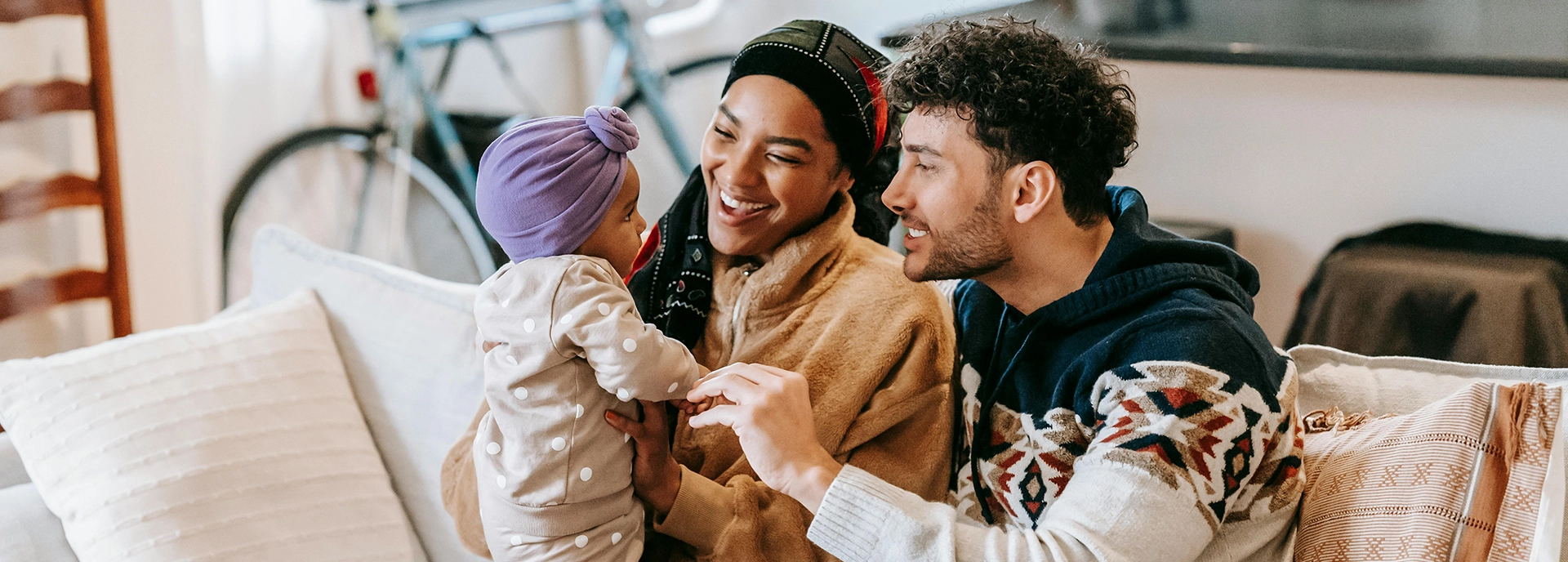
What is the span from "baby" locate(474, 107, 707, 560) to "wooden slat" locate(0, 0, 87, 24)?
4.90ft

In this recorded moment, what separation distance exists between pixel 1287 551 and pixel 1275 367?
0.62 ft

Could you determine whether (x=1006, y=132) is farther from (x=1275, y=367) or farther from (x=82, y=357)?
(x=82, y=357)

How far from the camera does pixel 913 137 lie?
1270 millimetres

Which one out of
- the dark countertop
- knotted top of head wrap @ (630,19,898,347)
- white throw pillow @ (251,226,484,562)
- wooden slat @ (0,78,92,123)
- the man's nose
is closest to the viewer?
the man's nose

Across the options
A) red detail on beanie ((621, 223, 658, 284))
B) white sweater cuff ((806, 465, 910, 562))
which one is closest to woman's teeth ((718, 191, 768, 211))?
red detail on beanie ((621, 223, 658, 284))

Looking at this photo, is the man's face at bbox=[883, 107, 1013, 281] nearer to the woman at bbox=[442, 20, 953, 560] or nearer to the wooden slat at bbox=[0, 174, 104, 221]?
the woman at bbox=[442, 20, 953, 560]

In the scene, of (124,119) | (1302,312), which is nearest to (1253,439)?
(1302,312)

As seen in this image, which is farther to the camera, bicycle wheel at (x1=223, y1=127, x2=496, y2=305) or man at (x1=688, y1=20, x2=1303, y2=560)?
bicycle wheel at (x1=223, y1=127, x2=496, y2=305)

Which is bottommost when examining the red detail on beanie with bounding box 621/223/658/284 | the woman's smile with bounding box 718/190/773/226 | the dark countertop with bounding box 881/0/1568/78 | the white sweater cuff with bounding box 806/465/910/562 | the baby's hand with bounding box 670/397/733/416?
the white sweater cuff with bounding box 806/465/910/562

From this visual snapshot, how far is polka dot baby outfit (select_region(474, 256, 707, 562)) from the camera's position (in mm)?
1101

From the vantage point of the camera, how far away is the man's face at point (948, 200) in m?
1.23

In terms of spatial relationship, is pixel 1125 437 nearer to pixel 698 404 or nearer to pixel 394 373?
pixel 698 404

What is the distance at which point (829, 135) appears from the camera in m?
1.40

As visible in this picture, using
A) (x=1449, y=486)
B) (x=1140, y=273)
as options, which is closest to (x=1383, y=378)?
(x=1449, y=486)
